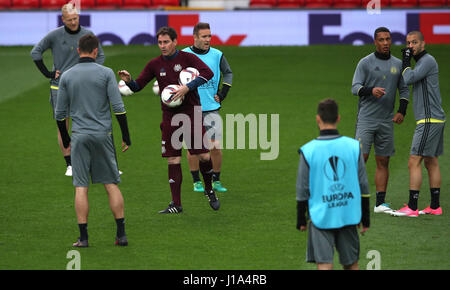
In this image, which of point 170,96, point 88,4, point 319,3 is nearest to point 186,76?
point 170,96

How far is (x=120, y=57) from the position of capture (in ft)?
73.3

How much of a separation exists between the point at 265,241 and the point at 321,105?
271 cm

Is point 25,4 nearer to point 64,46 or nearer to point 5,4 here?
point 5,4

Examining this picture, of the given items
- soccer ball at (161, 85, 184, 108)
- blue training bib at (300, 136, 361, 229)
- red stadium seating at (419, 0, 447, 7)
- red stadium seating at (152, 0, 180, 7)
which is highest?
red stadium seating at (152, 0, 180, 7)

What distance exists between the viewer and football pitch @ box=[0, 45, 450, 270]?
302 inches

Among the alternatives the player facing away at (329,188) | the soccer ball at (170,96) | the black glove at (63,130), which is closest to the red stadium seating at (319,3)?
the soccer ball at (170,96)

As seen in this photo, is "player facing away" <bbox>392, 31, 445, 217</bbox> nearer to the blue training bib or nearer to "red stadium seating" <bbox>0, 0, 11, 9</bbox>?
the blue training bib

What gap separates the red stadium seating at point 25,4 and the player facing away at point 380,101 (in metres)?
19.3

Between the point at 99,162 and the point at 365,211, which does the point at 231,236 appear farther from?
the point at 365,211

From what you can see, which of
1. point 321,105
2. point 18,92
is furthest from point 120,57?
point 321,105

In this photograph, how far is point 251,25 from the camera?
963 inches

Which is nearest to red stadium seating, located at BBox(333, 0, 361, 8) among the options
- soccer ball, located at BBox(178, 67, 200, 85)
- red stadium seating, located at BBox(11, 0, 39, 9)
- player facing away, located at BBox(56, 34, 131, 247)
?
red stadium seating, located at BBox(11, 0, 39, 9)

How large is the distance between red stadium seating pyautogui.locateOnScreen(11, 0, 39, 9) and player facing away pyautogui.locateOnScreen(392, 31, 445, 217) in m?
19.7

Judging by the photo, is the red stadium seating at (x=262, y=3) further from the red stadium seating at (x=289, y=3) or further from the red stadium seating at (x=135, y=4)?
the red stadium seating at (x=135, y=4)
